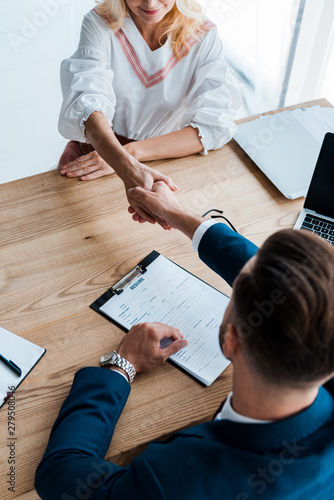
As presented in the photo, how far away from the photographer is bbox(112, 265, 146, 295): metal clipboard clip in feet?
3.95

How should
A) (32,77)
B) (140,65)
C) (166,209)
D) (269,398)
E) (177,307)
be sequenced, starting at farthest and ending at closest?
(32,77) < (140,65) < (166,209) < (177,307) < (269,398)

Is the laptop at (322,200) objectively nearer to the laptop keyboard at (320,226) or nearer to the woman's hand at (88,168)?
the laptop keyboard at (320,226)

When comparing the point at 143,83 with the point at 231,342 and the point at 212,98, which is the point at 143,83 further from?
the point at 231,342

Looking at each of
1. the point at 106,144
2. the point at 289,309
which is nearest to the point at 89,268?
the point at 106,144

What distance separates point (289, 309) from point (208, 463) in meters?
0.30

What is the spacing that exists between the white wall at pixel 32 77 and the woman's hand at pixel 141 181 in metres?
1.66

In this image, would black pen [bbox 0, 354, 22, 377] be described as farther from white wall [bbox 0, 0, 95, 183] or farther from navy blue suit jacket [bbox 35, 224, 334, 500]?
white wall [bbox 0, 0, 95, 183]

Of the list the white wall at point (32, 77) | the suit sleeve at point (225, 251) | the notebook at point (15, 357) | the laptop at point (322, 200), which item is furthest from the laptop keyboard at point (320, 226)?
the white wall at point (32, 77)

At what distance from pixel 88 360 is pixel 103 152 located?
0.69 meters

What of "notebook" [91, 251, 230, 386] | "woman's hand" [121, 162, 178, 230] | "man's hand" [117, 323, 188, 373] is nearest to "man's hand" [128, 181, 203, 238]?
"woman's hand" [121, 162, 178, 230]

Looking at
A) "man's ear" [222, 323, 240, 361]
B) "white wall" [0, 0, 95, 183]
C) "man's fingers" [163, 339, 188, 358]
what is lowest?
"white wall" [0, 0, 95, 183]

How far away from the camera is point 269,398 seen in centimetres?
76

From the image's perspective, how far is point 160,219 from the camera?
134cm

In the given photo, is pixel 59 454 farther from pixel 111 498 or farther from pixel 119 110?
pixel 119 110
